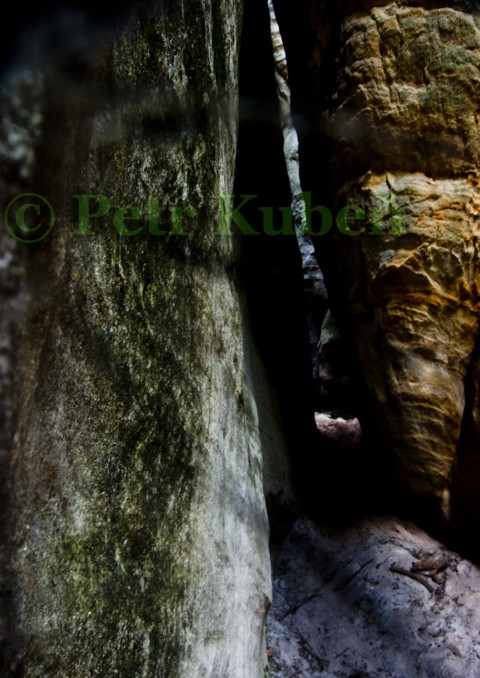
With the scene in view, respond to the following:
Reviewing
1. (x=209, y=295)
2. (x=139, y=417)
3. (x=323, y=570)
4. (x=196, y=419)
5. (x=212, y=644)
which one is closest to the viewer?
(x=139, y=417)

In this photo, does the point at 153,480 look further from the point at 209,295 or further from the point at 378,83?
the point at 378,83

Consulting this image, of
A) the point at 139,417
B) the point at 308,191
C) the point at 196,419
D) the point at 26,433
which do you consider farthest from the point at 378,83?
the point at 26,433

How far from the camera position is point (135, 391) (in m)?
1.50

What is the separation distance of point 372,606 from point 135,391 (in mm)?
2509

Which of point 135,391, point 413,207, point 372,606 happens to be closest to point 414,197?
point 413,207

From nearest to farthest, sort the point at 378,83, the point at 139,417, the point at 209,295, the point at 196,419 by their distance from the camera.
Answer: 1. the point at 139,417
2. the point at 196,419
3. the point at 209,295
4. the point at 378,83

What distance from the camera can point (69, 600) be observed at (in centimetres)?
118

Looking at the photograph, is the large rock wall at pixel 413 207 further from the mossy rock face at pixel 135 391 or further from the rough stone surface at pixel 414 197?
the mossy rock face at pixel 135 391

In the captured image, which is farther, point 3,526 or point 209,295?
point 209,295

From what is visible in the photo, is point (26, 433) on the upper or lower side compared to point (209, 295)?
lower

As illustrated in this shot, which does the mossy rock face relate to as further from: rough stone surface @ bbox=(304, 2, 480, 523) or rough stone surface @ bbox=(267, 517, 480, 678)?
rough stone surface @ bbox=(304, 2, 480, 523)

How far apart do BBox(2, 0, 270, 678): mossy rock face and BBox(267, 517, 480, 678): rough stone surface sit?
1080 millimetres

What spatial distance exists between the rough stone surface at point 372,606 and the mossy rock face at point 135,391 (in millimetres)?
1080

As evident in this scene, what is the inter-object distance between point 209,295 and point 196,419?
19.6 inches
